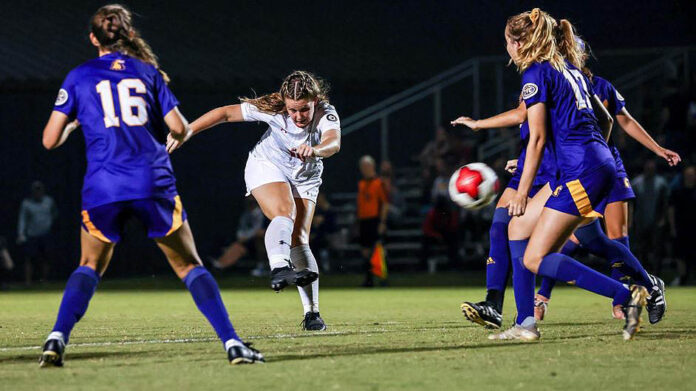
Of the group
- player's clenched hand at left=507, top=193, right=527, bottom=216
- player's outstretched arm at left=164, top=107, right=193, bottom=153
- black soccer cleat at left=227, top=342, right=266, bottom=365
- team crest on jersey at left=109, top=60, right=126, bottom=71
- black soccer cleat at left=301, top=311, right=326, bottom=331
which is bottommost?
black soccer cleat at left=301, top=311, right=326, bottom=331

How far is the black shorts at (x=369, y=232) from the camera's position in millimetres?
18250

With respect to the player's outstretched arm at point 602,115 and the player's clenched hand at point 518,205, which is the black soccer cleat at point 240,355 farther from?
the player's outstretched arm at point 602,115

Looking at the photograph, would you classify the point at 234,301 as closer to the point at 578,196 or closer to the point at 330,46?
the point at 578,196

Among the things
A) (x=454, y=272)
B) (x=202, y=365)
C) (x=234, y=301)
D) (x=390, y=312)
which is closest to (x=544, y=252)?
(x=202, y=365)

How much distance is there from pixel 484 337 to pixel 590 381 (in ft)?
8.18

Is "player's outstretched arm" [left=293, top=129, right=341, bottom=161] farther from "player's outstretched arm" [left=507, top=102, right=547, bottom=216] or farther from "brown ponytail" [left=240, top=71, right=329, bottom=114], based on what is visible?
"player's outstretched arm" [left=507, top=102, right=547, bottom=216]

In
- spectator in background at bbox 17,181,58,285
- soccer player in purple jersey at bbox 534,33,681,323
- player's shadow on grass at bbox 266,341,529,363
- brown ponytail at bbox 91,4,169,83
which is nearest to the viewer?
brown ponytail at bbox 91,4,169,83

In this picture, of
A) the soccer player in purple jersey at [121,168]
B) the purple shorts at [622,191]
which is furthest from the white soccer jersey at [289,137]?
the soccer player in purple jersey at [121,168]

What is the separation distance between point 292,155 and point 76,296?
3032 millimetres

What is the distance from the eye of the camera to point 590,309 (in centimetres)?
1172

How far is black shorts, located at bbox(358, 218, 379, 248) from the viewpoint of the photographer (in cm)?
1825

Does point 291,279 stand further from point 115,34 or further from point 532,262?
point 115,34

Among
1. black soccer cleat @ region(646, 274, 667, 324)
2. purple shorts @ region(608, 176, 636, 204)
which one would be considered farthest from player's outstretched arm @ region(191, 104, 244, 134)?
black soccer cleat @ region(646, 274, 667, 324)

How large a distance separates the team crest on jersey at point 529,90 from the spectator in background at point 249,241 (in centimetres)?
1679
